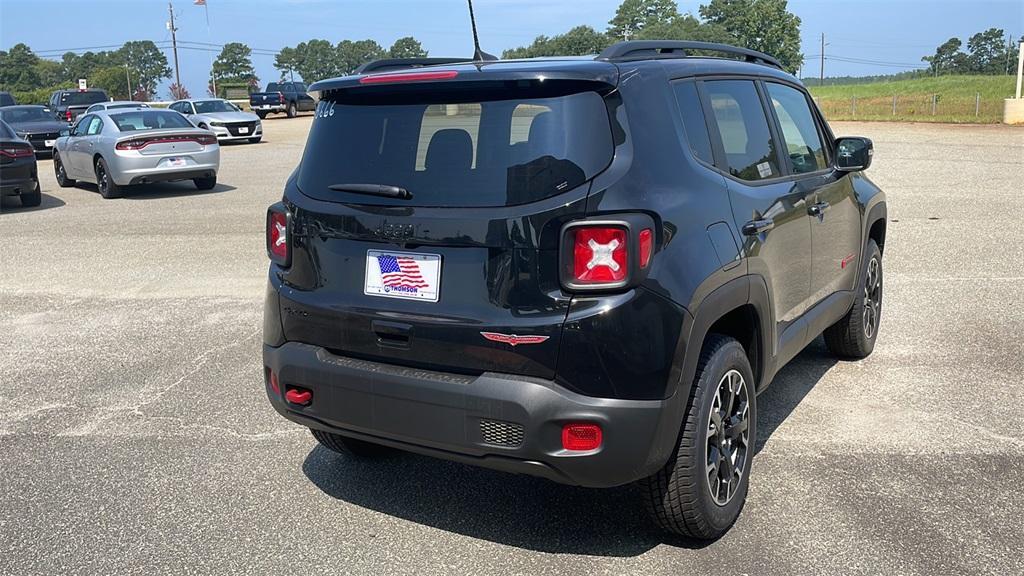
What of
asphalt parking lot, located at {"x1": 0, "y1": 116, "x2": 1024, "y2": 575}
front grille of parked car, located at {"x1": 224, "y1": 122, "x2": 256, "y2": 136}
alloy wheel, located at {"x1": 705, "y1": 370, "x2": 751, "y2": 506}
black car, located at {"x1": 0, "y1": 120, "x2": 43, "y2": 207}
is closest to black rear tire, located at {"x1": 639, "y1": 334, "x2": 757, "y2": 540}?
alloy wheel, located at {"x1": 705, "y1": 370, "x2": 751, "y2": 506}

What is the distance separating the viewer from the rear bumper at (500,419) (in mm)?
3148

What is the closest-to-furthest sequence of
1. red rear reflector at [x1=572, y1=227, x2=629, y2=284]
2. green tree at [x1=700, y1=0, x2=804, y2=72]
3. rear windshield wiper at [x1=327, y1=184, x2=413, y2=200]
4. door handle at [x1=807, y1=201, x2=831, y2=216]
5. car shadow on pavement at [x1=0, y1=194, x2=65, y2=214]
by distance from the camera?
1. red rear reflector at [x1=572, y1=227, x2=629, y2=284]
2. rear windshield wiper at [x1=327, y1=184, x2=413, y2=200]
3. door handle at [x1=807, y1=201, x2=831, y2=216]
4. car shadow on pavement at [x1=0, y1=194, x2=65, y2=214]
5. green tree at [x1=700, y1=0, x2=804, y2=72]

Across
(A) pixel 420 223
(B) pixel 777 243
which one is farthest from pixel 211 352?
(B) pixel 777 243

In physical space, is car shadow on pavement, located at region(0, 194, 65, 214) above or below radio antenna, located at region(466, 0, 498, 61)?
below

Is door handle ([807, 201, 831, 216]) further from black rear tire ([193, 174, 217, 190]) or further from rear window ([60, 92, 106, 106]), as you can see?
rear window ([60, 92, 106, 106])

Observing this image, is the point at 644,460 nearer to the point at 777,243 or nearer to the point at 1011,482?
the point at 777,243

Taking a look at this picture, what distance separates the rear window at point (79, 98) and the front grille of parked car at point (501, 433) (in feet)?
122

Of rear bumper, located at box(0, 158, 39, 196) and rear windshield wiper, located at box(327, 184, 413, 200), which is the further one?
rear bumper, located at box(0, 158, 39, 196)

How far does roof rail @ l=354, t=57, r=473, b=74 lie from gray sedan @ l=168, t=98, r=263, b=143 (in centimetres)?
2492

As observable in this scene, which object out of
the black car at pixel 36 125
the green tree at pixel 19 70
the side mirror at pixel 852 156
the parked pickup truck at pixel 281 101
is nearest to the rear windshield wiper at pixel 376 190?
the side mirror at pixel 852 156

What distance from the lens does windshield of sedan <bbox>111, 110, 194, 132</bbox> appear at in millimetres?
15961

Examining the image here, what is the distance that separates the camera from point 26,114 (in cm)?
2848

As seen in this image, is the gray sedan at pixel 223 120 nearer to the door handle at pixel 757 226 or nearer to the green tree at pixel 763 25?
the door handle at pixel 757 226

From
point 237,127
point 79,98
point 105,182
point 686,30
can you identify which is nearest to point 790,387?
point 105,182
